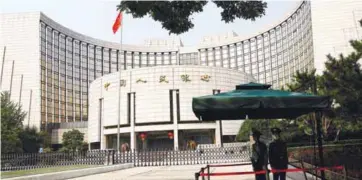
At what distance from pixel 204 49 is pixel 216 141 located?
4082 cm

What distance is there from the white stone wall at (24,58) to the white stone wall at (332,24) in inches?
2197

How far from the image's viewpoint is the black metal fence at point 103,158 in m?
23.8

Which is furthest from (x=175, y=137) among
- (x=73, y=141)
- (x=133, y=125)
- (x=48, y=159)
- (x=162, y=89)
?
(x=48, y=159)

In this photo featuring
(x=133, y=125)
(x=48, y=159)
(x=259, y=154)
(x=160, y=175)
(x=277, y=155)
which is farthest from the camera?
(x=133, y=125)

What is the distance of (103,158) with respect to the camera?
2669 centimetres

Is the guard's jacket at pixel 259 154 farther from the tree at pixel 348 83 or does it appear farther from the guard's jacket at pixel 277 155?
the tree at pixel 348 83

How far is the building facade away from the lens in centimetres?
6950

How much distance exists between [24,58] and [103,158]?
2551 inches

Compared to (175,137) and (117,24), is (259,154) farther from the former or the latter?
(175,137)

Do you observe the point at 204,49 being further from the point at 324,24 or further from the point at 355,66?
the point at 355,66

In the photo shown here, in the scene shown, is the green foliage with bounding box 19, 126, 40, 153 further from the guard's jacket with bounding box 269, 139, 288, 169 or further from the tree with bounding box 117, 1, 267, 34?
the tree with bounding box 117, 1, 267, 34

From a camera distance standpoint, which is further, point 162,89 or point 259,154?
point 162,89

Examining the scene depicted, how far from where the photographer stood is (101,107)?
73562 millimetres

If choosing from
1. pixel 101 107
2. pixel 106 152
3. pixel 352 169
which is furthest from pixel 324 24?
pixel 352 169
